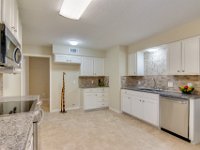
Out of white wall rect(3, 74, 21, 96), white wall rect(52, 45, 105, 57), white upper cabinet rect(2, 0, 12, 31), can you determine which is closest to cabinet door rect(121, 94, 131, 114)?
white wall rect(52, 45, 105, 57)

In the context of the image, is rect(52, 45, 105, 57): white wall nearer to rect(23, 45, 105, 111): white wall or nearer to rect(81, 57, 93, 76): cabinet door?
rect(23, 45, 105, 111): white wall

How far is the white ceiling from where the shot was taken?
1.94 meters

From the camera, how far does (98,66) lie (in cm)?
518

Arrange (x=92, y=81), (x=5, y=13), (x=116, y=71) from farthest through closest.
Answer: (x=92, y=81) → (x=116, y=71) → (x=5, y=13)

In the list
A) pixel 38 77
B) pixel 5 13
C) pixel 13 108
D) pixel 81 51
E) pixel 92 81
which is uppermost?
pixel 81 51

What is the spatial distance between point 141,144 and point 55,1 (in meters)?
2.78

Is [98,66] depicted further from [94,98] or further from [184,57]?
[184,57]

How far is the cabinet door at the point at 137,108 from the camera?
141 inches

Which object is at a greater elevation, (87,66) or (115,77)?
(87,66)

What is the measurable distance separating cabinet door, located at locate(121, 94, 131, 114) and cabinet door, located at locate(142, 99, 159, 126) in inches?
25.6

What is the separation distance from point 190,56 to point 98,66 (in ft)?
10.4

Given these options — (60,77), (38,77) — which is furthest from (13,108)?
(38,77)

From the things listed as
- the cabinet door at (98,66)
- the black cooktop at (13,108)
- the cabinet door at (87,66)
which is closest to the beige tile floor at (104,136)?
the black cooktop at (13,108)

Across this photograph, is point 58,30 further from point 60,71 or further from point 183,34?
point 183,34
